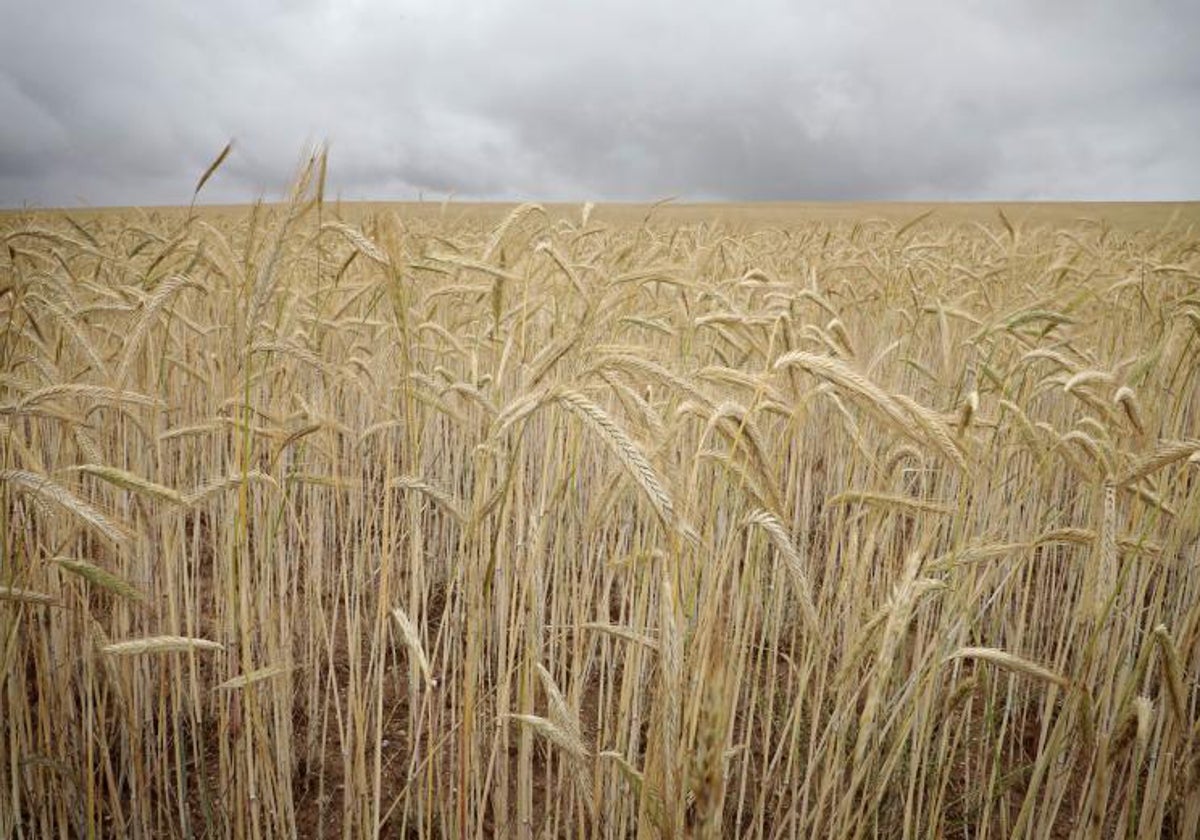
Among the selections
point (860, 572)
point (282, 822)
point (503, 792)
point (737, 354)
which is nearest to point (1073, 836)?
point (860, 572)

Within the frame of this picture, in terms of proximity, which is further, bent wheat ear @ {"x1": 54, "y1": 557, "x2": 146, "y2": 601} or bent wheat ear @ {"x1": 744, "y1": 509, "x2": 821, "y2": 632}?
bent wheat ear @ {"x1": 54, "y1": 557, "x2": 146, "y2": 601}

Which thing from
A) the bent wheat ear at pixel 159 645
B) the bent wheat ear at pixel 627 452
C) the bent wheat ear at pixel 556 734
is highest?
the bent wheat ear at pixel 627 452

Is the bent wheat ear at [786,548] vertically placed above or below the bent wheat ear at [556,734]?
above

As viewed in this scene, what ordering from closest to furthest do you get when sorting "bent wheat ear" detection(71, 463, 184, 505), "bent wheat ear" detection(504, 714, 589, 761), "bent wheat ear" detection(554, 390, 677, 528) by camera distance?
"bent wheat ear" detection(554, 390, 677, 528) → "bent wheat ear" detection(504, 714, 589, 761) → "bent wheat ear" detection(71, 463, 184, 505)

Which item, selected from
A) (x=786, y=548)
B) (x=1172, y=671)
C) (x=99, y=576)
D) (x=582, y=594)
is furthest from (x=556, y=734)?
(x=1172, y=671)

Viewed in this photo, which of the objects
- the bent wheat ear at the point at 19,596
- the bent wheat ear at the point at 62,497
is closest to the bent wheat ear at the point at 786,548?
the bent wheat ear at the point at 62,497

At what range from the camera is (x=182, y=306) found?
443 centimetres

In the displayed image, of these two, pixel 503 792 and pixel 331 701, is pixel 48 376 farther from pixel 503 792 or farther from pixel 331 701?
pixel 503 792

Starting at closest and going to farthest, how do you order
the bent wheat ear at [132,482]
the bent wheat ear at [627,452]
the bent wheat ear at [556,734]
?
the bent wheat ear at [627,452] < the bent wheat ear at [556,734] < the bent wheat ear at [132,482]

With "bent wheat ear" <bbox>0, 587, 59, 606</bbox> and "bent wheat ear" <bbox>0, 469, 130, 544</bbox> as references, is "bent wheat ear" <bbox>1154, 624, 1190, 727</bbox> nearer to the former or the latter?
"bent wheat ear" <bbox>0, 469, 130, 544</bbox>

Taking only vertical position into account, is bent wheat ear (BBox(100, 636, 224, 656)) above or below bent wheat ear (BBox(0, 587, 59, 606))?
below

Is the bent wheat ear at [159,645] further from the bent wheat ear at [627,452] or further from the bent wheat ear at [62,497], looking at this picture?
the bent wheat ear at [627,452]

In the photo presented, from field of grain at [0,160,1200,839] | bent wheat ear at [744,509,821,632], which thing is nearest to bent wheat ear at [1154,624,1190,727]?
field of grain at [0,160,1200,839]

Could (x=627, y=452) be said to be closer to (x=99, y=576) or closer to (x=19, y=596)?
(x=99, y=576)
